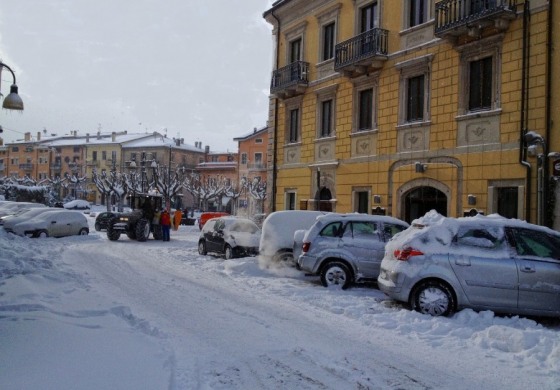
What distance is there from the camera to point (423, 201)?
16.1 m

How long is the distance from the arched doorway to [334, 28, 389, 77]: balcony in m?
4.53

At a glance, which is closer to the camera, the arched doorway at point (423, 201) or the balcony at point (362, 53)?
the arched doorway at point (423, 201)

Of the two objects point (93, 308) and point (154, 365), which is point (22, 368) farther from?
point (93, 308)

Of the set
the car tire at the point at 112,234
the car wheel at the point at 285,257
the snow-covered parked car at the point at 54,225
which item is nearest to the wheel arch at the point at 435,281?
the car wheel at the point at 285,257

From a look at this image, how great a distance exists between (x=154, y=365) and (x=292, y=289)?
5900mm

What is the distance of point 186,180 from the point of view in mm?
67312

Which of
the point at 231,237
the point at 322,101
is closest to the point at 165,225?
the point at 231,237

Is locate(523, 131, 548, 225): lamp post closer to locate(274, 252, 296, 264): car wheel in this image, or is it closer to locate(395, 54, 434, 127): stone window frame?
locate(395, 54, 434, 127): stone window frame

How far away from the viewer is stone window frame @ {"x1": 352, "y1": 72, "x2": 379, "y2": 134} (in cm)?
1769

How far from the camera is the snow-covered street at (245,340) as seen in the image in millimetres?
5066

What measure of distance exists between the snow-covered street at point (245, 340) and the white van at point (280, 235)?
8.72 ft

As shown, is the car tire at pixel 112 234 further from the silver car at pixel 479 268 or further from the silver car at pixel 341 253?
the silver car at pixel 479 268

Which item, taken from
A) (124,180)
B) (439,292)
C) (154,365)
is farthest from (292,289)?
(124,180)

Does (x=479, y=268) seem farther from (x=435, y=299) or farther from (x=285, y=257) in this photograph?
(x=285, y=257)
